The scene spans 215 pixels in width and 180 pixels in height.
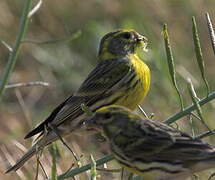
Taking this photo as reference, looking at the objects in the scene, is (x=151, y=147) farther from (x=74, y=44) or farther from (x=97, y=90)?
(x=74, y=44)

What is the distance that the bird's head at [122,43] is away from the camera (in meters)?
6.36

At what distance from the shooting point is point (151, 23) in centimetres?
950

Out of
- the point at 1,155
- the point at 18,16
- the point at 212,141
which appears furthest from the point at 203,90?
the point at 18,16

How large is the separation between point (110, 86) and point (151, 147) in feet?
6.34

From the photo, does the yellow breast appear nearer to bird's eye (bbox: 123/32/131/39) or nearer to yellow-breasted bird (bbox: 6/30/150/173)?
yellow-breasted bird (bbox: 6/30/150/173)

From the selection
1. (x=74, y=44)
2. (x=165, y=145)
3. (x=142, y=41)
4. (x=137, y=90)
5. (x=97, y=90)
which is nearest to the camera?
(x=165, y=145)

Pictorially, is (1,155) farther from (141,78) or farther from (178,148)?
(178,148)

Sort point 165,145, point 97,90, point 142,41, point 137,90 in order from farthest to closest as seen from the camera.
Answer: point 142,41 → point 97,90 → point 137,90 → point 165,145

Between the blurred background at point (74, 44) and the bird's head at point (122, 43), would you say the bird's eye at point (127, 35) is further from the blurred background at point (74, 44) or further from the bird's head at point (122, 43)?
the blurred background at point (74, 44)

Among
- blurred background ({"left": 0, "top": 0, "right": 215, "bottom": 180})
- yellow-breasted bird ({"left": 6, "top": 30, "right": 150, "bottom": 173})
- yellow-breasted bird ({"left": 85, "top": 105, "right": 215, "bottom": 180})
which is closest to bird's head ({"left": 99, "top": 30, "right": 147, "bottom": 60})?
yellow-breasted bird ({"left": 6, "top": 30, "right": 150, "bottom": 173})

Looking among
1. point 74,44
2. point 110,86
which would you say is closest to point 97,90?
point 110,86

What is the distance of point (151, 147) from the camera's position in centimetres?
414

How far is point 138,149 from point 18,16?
6.21 meters

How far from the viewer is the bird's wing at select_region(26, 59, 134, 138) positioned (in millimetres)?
5773
